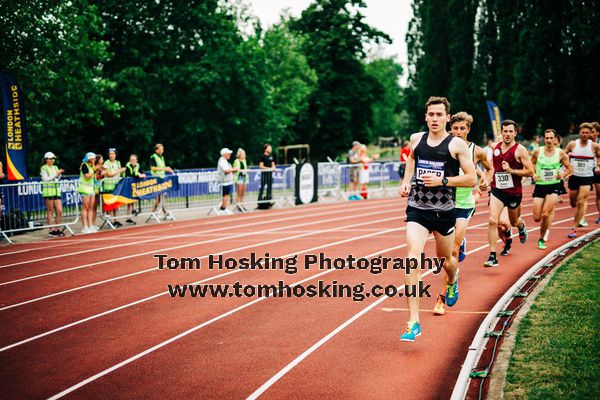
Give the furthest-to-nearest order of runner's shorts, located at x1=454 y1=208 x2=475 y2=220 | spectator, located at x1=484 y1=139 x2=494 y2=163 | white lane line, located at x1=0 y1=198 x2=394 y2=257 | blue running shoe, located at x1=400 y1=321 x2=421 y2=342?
white lane line, located at x1=0 y1=198 x2=394 y2=257, spectator, located at x1=484 y1=139 x2=494 y2=163, runner's shorts, located at x1=454 y1=208 x2=475 y2=220, blue running shoe, located at x1=400 y1=321 x2=421 y2=342

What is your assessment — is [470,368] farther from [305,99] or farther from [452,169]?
[305,99]

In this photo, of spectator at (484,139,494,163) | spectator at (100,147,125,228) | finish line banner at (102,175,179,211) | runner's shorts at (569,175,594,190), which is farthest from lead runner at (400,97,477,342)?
spectator at (100,147,125,228)

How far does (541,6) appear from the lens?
130ft

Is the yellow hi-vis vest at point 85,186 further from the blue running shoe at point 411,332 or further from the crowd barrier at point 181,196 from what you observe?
the blue running shoe at point 411,332

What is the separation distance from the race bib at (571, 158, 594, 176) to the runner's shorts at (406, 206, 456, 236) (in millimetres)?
7558

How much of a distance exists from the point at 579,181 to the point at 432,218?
25.3 ft

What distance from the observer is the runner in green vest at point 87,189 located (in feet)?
49.4

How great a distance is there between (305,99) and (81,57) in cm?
2619

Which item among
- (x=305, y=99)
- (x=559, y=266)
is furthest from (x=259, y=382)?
(x=305, y=99)

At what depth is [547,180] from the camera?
11086mm

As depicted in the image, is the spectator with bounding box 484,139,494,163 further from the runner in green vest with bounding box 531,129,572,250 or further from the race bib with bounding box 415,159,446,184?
the race bib with bounding box 415,159,446,184

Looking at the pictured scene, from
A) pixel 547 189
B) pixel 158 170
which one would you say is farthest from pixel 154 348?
pixel 158 170

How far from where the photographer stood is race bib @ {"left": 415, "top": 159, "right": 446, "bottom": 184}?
5973 mm

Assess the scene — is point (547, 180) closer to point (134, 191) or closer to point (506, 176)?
point (506, 176)
